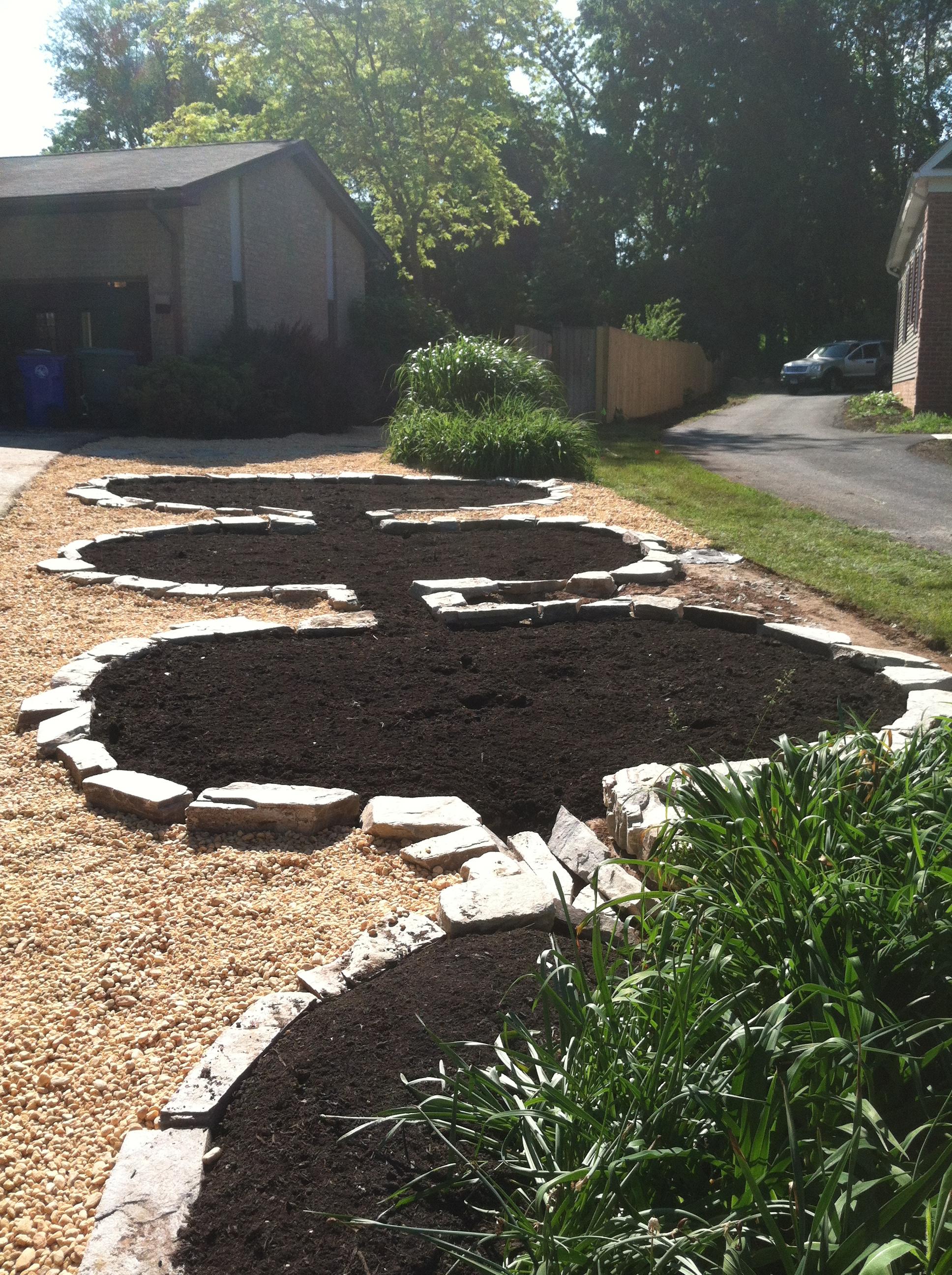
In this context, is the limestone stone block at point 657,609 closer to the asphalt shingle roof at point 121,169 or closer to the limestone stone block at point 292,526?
the limestone stone block at point 292,526

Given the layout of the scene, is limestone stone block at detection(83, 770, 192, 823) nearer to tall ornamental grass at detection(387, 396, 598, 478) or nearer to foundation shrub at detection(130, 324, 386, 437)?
tall ornamental grass at detection(387, 396, 598, 478)

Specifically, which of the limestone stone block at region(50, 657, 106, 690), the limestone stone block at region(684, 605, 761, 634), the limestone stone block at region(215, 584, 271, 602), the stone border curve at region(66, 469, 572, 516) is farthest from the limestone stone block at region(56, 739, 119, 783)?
the stone border curve at region(66, 469, 572, 516)

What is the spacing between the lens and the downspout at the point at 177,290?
15875 millimetres

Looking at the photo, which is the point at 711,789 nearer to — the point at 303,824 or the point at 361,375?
the point at 303,824

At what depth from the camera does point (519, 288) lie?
31.5 meters

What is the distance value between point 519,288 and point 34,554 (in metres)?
26.6

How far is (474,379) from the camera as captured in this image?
514 inches

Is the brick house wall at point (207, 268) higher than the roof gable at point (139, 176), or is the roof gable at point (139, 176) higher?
the roof gable at point (139, 176)

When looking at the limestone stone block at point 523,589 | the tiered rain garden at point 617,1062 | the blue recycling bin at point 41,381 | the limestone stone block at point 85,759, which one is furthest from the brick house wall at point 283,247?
the tiered rain garden at point 617,1062

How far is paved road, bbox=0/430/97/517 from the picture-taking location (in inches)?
380

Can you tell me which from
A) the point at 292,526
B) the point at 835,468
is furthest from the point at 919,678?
the point at 835,468

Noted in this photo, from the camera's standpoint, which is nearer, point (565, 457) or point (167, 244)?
point (565, 457)

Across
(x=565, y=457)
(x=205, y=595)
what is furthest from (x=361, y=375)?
(x=205, y=595)

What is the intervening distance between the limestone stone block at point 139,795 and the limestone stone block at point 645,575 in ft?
10.5
